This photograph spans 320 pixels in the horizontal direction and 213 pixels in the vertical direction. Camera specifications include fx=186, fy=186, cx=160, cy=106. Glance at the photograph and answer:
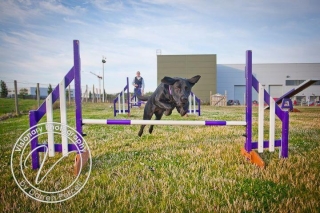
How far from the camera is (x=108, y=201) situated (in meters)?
1.47

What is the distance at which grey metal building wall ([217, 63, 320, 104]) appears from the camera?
31156 millimetres

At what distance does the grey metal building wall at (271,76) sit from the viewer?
3116cm

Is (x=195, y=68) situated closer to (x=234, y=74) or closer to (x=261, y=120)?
Answer: (x=234, y=74)

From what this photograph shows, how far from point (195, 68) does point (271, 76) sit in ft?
46.5

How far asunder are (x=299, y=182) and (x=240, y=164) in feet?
1.98

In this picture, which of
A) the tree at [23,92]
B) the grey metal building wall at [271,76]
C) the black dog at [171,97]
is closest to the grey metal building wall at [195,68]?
the grey metal building wall at [271,76]

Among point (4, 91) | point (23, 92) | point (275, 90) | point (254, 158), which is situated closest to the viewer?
point (254, 158)

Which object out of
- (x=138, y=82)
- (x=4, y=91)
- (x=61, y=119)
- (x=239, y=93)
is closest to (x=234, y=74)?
(x=239, y=93)

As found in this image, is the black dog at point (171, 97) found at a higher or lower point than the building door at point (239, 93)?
lower

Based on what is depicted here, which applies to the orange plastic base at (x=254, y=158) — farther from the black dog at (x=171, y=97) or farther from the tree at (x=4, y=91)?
the tree at (x=4, y=91)

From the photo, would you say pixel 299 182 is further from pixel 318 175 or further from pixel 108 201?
pixel 108 201

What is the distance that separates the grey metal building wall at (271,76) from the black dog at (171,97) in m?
29.5

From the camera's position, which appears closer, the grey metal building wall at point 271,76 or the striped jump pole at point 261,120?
the striped jump pole at point 261,120

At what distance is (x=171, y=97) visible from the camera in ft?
10.1
